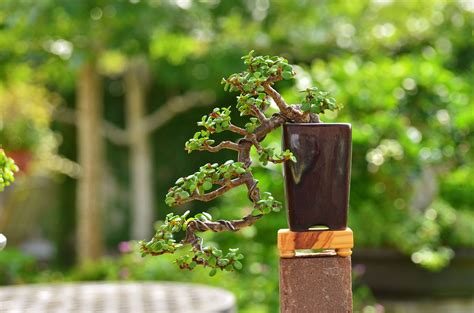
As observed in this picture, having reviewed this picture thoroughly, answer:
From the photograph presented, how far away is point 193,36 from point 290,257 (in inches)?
166

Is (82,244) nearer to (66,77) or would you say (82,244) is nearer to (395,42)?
(66,77)

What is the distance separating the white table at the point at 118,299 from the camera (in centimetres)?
312

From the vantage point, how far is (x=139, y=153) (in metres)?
8.60

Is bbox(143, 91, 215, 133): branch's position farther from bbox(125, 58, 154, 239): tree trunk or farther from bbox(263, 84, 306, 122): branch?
bbox(263, 84, 306, 122): branch

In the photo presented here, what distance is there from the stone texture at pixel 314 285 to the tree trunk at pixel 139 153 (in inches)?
268

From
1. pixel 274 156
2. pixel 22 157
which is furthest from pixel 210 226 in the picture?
pixel 22 157

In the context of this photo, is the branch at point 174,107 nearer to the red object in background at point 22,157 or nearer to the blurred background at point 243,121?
the blurred background at point 243,121

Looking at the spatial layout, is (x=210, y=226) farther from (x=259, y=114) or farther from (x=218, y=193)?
(x=259, y=114)

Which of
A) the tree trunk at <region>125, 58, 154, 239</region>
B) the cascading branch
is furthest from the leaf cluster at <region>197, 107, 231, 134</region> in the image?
the tree trunk at <region>125, 58, 154, 239</region>

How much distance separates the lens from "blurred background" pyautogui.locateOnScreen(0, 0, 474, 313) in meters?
4.82

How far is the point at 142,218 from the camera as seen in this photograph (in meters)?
8.44

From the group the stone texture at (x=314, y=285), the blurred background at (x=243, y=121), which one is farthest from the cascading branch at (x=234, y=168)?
the blurred background at (x=243, y=121)

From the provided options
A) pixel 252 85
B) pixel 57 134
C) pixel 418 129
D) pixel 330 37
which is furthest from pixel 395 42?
pixel 252 85

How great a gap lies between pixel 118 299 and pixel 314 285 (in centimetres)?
196
